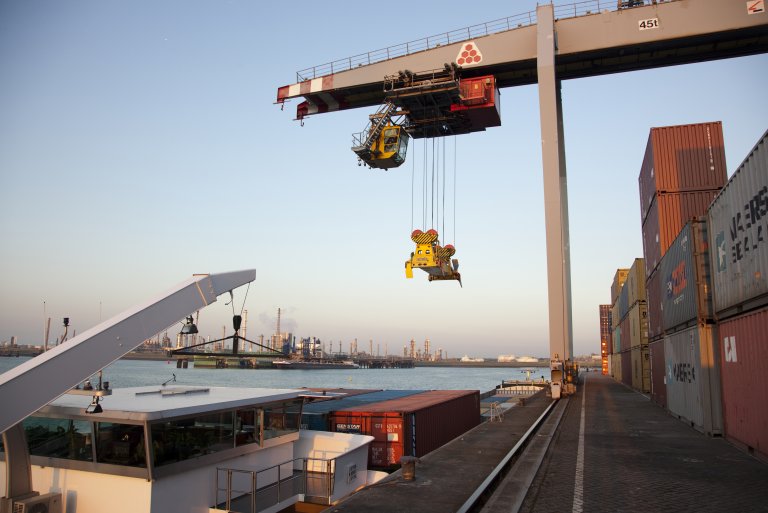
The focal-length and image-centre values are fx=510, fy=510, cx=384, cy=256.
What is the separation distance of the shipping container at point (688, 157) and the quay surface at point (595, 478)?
50.6 feet

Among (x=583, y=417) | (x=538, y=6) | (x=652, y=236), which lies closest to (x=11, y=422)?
(x=583, y=417)

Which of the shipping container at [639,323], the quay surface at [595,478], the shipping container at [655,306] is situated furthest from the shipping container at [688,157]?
the quay surface at [595,478]

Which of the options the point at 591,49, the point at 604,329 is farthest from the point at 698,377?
the point at 604,329

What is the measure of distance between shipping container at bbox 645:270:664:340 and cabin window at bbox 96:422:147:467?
85.2ft

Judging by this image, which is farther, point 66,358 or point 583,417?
point 583,417

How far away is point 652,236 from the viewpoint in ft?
108

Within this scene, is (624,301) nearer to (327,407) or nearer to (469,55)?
(469,55)

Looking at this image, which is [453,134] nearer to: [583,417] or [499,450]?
[583,417]

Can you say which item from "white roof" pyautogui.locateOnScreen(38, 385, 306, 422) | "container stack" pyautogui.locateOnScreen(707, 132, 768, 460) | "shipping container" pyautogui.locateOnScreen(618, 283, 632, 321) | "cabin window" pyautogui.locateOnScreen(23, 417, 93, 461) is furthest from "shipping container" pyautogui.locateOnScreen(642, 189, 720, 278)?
"cabin window" pyautogui.locateOnScreen(23, 417, 93, 461)

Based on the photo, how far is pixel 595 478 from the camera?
41.6ft

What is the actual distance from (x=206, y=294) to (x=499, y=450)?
11.4m

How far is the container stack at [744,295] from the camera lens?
44.5 ft

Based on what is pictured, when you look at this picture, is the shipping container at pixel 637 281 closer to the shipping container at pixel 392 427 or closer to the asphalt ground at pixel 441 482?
the shipping container at pixel 392 427

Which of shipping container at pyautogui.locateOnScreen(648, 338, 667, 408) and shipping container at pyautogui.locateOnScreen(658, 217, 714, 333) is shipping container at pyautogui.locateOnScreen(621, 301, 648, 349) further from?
shipping container at pyautogui.locateOnScreen(658, 217, 714, 333)
